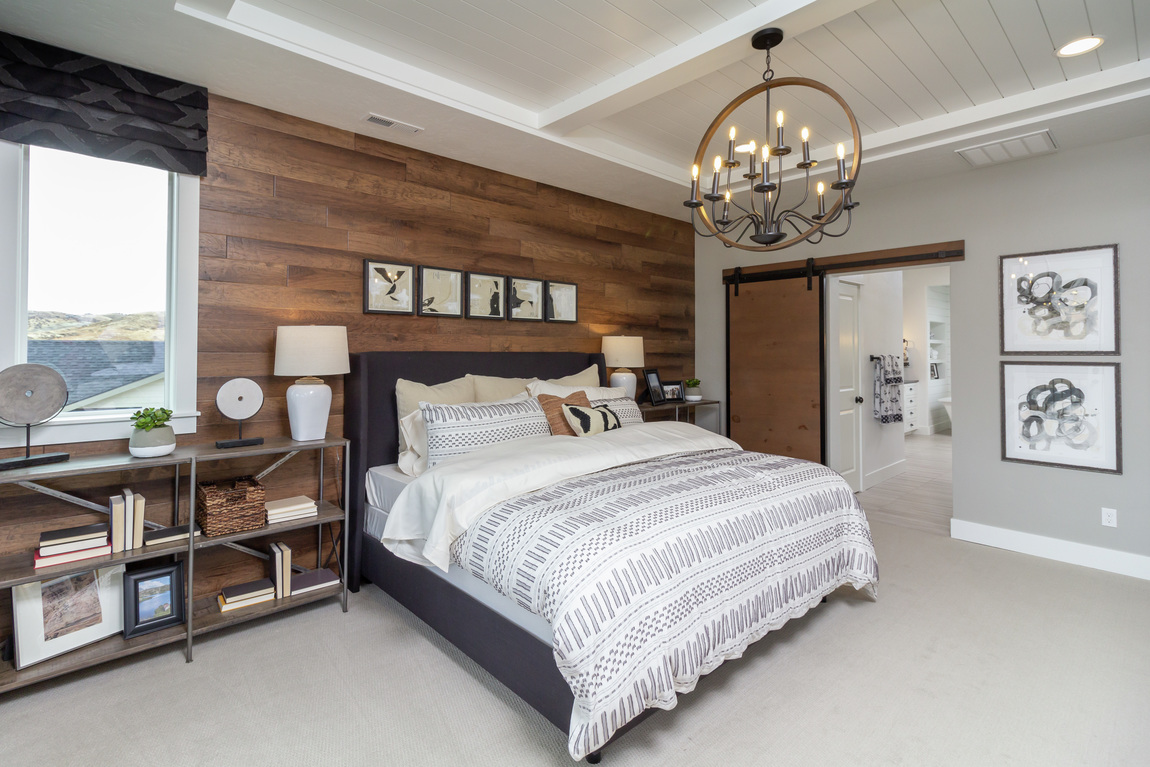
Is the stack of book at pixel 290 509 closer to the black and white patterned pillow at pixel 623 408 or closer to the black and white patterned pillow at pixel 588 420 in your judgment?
the black and white patterned pillow at pixel 588 420

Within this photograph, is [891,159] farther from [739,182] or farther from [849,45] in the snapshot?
[849,45]

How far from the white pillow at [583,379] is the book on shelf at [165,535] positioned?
2261 mm

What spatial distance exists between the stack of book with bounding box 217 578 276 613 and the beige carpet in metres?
0.13

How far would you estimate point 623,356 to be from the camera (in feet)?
14.8

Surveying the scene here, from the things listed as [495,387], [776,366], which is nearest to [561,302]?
[495,387]

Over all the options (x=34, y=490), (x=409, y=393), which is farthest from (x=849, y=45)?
(x=34, y=490)

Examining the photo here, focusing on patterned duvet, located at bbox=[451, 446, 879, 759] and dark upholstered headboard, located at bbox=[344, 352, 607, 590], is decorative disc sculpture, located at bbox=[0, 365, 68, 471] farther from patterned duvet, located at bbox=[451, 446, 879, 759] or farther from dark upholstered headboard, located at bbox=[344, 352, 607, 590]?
patterned duvet, located at bbox=[451, 446, 879, 759]

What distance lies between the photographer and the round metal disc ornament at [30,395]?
7.12ft

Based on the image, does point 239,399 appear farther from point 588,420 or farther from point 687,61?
→ point 687,61

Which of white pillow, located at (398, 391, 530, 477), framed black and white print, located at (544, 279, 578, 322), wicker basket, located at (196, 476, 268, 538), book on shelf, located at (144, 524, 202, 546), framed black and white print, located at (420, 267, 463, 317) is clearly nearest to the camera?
book on shelf, located at (144, 524, 202, 546)

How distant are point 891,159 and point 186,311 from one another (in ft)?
14.1

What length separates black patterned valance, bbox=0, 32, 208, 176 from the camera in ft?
7.64

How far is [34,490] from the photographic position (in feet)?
7.79

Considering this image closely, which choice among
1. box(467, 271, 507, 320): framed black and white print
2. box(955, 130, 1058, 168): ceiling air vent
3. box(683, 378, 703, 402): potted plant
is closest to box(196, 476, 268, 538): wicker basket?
box(467, 271, 507, 320): framed black and white print
